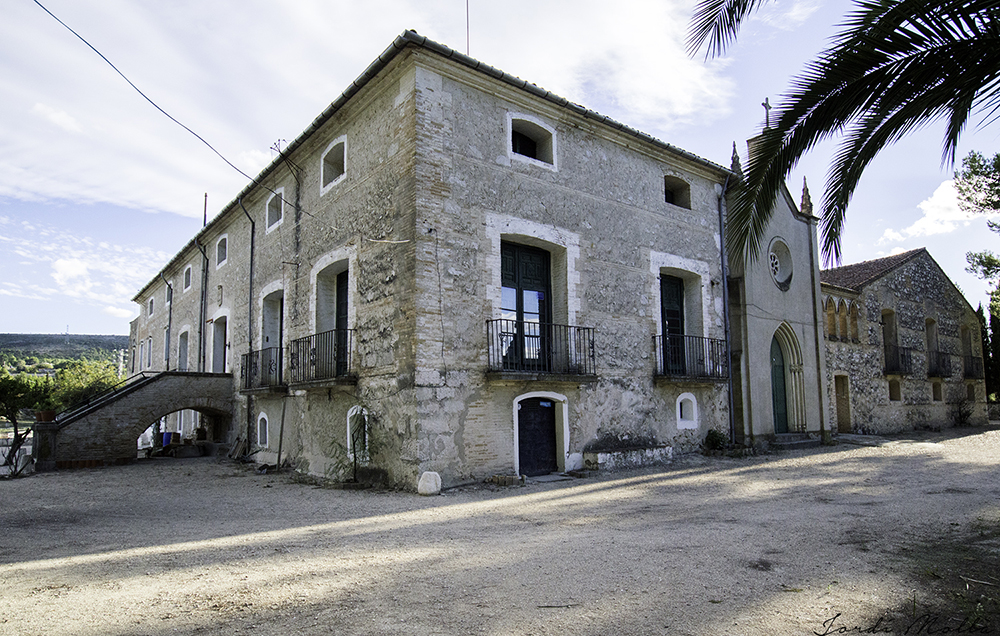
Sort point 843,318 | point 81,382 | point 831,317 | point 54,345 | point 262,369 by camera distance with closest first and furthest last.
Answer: point 262,369 < point 831,317 < point 843,318 < point 81,382 < point 54,345

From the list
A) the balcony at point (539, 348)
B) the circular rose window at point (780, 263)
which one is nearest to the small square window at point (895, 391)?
the circular rose window at point (780, 263)

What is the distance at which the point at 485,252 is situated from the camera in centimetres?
1028

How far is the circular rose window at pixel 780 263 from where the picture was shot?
16.3 meters

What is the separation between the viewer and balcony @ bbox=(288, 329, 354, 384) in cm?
1125

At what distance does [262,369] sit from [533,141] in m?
7.95

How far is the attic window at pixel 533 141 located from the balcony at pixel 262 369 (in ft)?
22.5

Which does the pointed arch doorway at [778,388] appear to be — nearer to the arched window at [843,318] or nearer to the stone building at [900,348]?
the stone building at [900,348]

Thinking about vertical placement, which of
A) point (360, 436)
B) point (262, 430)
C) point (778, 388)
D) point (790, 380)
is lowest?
point (262, 430)

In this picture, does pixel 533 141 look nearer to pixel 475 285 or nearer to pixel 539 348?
pixel 475 285

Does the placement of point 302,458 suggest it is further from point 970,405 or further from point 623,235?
point 970,405

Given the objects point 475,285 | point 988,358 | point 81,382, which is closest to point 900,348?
point 988,358

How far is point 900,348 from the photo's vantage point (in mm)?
21688

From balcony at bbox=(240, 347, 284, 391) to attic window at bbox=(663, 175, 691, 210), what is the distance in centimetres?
962

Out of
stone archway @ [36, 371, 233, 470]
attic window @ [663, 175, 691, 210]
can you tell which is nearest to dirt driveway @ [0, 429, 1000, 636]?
stone archway @ [36, 371, 233, 470]
